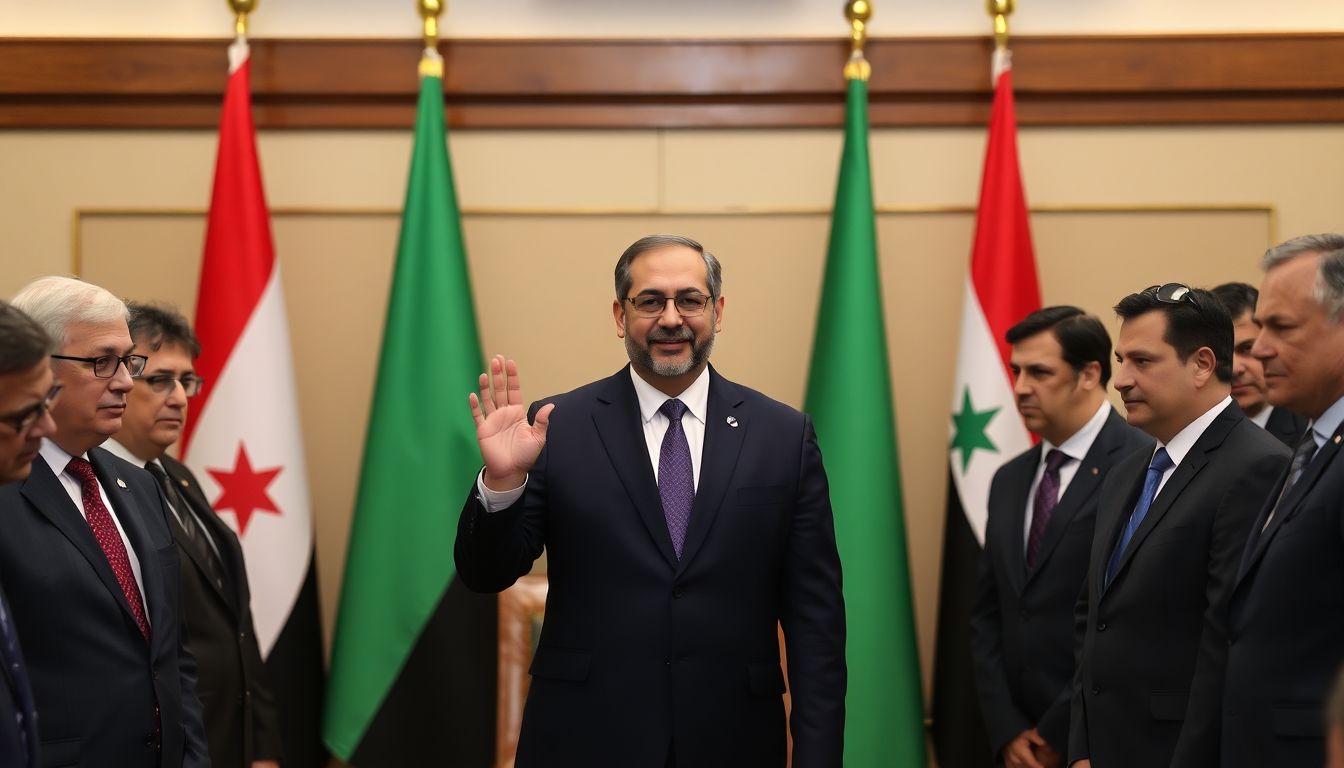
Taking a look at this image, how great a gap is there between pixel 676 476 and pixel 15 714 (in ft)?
4.32

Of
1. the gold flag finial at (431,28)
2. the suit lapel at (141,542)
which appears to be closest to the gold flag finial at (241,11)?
the gold flag finial at (431,28)

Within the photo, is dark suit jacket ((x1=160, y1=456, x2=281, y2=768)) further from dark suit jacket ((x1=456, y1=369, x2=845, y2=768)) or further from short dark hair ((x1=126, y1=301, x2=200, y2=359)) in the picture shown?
dark suit jacket ((x1=456, y1=369, x2=845, y2=768))

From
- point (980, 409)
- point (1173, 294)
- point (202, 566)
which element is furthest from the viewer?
point (980, 409)

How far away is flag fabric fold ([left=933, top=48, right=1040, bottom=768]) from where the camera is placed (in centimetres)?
443

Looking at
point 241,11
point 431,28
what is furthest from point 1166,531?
point 241,11

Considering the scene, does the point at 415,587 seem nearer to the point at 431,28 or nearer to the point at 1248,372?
the point at 431,28

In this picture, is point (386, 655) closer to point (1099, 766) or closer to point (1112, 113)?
point (1099, 766)

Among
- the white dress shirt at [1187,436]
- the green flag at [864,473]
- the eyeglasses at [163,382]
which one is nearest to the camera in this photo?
the white dress shirt at [1187,436]

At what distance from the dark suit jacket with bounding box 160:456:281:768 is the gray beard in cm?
133

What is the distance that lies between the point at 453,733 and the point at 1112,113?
3258 millimetres

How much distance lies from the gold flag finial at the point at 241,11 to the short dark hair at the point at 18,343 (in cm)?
302

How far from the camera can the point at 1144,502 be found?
304cm

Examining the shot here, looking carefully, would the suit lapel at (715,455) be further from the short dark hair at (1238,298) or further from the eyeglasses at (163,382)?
the short dark hair at (1238,298)

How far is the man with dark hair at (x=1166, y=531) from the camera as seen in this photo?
2799 mm
